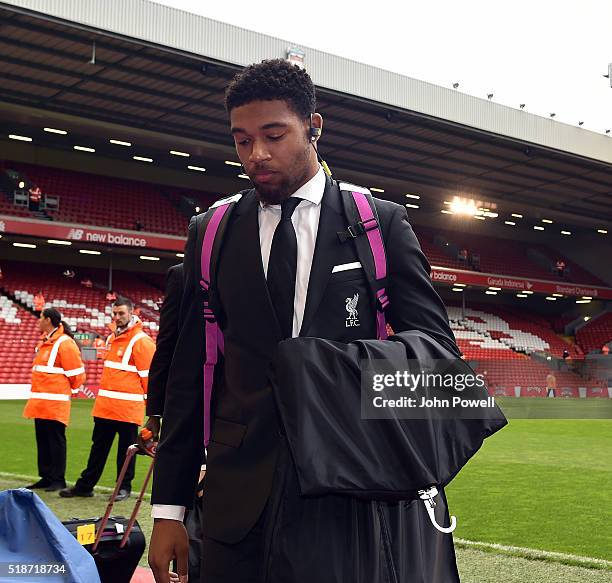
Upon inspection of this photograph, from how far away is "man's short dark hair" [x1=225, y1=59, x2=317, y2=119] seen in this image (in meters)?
1.99

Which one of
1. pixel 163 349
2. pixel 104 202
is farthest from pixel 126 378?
pixel 104 202

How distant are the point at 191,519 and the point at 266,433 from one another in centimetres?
243

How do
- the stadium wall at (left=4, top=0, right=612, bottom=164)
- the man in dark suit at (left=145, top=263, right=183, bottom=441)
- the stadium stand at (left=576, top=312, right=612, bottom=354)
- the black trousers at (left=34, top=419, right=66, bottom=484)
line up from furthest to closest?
the stadium stand at (left=576, top=312, right=612, bottom=354) < the stadium wall at (left=4, top=0, right=612, bottom=164) < the black trousers at (left=34, top=419, right=66, bottom=484) < the man in dark suit at (left=145, top=263, right=183, bottom=441)

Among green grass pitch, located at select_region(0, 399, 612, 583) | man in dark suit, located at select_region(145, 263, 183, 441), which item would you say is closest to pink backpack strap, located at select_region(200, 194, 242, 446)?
man in dark suit, located at select_region(145, 263, 183, 441)

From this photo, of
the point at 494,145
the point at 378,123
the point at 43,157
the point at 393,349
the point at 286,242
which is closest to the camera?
the point at 393,349

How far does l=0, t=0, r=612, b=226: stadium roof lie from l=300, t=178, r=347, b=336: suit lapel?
777 inches

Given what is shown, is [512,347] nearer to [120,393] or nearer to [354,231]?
[120,393]

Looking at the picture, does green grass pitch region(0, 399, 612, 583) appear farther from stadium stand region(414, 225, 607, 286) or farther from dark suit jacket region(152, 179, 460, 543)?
stadium stand region(414, 225, 607, 286)

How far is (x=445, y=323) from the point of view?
1.92 m

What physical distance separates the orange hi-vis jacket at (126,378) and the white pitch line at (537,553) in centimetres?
336

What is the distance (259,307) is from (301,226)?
0.22 m

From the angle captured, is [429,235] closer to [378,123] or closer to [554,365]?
[554,365]

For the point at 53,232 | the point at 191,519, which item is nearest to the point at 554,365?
the point at 53,232

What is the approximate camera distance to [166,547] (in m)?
2.00
